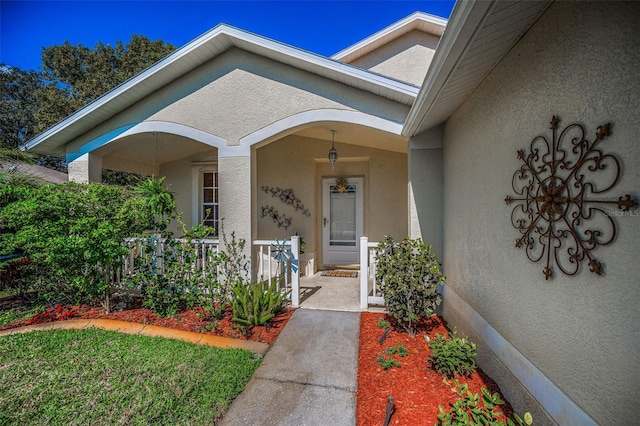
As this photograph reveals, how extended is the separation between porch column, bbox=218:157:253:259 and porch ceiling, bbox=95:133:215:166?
1.84 m

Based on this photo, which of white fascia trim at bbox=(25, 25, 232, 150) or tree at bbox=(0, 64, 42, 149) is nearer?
white fascia trim at bbox=(25, 25, 232, 150)

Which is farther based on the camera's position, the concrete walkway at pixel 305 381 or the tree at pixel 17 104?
the tree at pixel 17 104

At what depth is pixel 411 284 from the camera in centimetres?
412

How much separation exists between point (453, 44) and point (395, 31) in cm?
749

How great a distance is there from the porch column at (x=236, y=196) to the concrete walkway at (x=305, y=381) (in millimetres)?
2098

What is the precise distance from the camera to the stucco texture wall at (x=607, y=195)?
1.56 m

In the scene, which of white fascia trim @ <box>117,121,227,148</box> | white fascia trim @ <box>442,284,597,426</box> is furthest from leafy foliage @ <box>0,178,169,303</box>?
white fascia trim @ <box>442,284,597,426</box>

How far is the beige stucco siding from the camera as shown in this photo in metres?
8.91

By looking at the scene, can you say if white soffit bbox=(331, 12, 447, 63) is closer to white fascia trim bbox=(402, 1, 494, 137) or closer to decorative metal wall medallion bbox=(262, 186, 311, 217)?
decorative metal wall medallion bbox=(262, 186, 311, 217)

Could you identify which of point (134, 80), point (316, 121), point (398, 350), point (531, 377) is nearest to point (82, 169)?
point (134, 80)

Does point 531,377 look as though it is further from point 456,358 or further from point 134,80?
point 134,80

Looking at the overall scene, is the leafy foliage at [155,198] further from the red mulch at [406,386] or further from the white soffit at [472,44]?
the white soffit at [472,44]

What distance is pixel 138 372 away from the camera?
331 cm

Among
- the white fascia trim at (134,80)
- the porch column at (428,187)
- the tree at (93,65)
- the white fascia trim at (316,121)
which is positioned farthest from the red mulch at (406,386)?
the tree at (93,65)
